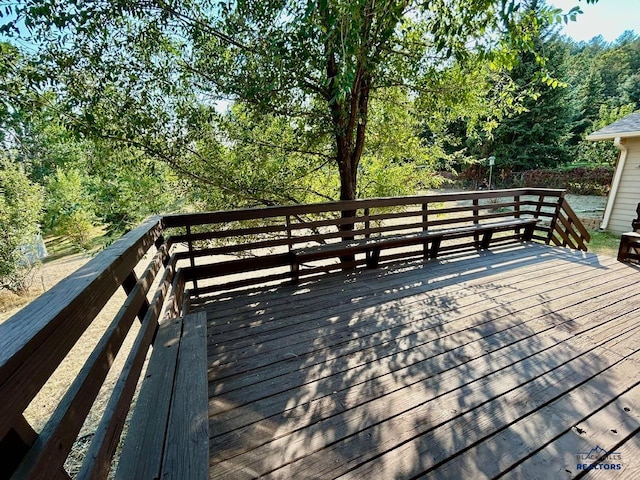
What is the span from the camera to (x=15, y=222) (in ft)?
29.0

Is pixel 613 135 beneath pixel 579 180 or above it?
above

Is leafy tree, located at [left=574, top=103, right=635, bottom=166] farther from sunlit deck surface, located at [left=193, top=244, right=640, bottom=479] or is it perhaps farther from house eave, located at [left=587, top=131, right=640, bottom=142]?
sunlit deck surface, located at [left=193, top=244, right=640, bottom=479]

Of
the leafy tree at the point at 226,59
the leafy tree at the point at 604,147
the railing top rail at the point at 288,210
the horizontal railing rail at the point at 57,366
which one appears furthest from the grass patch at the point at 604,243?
the leafy tree at the point at 604,147

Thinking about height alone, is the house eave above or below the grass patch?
above

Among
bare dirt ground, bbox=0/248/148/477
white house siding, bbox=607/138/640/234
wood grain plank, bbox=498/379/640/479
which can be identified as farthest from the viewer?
white house siding, bbox=607/138/640/234

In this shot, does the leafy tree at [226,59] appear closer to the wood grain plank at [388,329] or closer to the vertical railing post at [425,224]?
the vertical railing post at [425,224]

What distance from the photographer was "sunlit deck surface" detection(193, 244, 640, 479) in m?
1.43

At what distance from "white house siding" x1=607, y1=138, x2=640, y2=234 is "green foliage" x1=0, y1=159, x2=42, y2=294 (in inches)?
628

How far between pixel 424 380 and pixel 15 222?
11779 millimetres

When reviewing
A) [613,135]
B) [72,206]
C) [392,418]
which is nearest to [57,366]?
[392,418]

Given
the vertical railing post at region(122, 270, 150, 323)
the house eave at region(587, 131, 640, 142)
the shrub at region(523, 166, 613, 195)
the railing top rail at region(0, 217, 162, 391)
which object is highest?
the house eave at region(587, 131, 640, 142)

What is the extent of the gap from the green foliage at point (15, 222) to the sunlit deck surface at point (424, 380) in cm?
952

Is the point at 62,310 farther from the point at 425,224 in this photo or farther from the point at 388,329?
the point at 425,224

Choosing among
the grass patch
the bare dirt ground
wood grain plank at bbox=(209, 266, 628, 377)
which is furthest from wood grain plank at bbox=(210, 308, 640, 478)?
the grass patch
